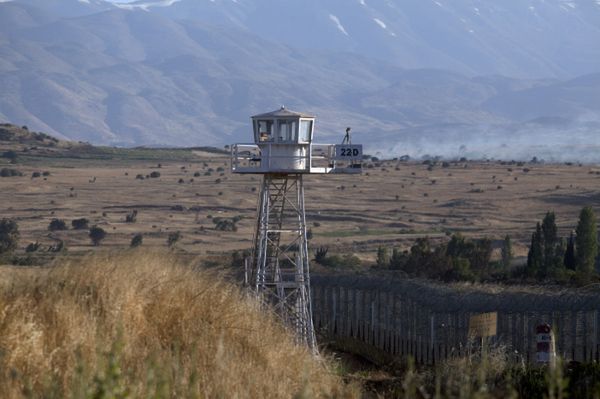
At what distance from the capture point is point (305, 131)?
116ft

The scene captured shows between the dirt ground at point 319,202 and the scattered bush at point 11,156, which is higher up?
the scattered bush at point 11,156

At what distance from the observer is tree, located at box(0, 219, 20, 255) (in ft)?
193

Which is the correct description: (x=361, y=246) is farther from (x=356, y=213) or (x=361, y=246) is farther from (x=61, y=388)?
(x=61, y=388)

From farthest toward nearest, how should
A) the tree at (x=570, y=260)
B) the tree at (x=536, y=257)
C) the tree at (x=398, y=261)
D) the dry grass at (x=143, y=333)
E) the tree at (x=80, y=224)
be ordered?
the tree at (x=80, y=224), the tree at (x=398, y=261), the tree at (x=570, y=260), the tree at (x=536, y=257), the dry grass at (x=143, y=333)

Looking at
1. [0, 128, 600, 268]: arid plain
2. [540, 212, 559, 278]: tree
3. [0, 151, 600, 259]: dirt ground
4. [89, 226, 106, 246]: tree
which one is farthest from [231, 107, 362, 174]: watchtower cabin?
[89, 226, 106, 246]: tree

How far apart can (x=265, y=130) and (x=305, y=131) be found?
3.26ft

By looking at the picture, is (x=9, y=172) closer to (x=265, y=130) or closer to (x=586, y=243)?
(x=586, y=243)

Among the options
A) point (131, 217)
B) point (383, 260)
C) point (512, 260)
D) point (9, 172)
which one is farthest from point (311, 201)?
point (383, 260)

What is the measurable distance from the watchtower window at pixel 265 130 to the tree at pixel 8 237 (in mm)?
23537

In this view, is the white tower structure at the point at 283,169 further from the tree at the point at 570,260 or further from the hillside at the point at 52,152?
the hillside at the point at 52,152

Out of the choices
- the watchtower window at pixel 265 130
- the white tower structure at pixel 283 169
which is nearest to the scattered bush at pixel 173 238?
the white tower structure at pixel 283 169

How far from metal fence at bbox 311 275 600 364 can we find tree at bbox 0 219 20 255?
21.2 m

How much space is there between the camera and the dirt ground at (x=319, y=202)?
7162 centimetres

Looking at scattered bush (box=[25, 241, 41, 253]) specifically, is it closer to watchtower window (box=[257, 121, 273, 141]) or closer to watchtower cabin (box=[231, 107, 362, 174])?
watchtower window (box=[257, 121, 273, 141])
